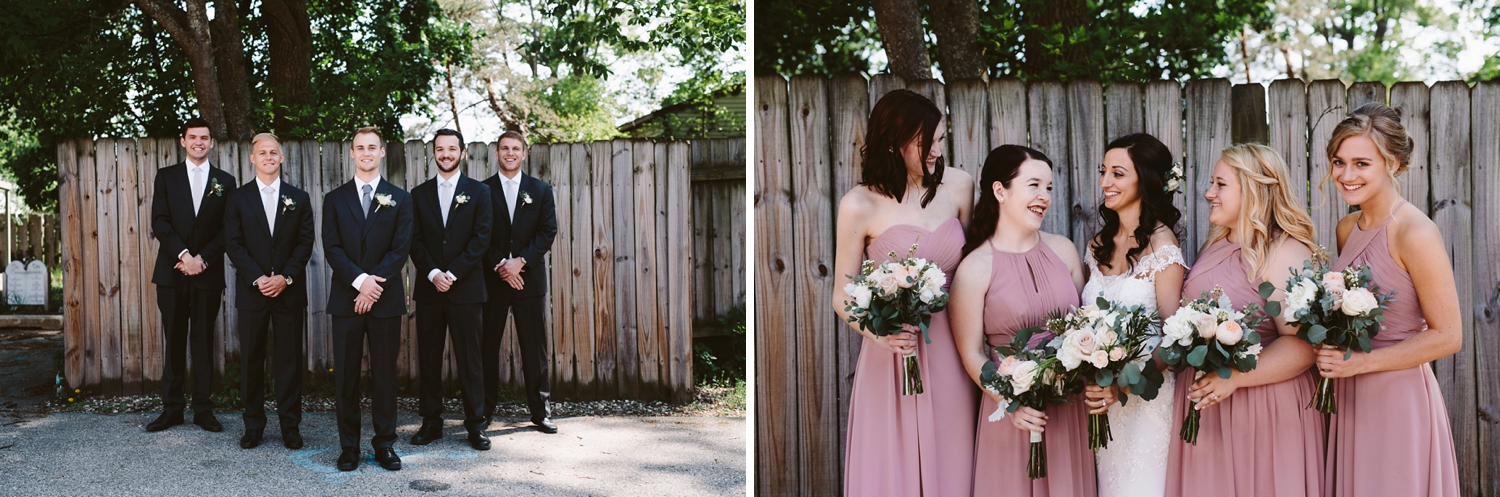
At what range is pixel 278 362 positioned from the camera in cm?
551

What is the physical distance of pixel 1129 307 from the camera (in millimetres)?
3395

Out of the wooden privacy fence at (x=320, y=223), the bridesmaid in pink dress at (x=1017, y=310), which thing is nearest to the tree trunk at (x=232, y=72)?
the wooden privacy fence at (x=320, y=223)

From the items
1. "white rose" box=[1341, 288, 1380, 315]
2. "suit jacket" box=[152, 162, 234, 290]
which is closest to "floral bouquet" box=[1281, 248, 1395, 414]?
"white rose" box=[1341, 288, 1380, 315]

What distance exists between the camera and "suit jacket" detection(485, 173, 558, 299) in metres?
5.86

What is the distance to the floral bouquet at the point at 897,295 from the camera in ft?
11.1

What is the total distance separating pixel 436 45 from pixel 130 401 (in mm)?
4466

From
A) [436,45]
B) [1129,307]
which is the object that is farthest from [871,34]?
[1129,307]

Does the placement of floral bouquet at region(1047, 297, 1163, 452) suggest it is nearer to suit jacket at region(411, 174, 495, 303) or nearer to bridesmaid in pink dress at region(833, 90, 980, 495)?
bridesmaid in pink dress at region(833, 90, 980, 495)

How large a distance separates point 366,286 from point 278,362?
3.04 ft

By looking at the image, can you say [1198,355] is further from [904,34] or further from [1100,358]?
[904,34]

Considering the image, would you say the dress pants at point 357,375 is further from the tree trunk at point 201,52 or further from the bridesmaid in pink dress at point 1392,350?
the bridesmaid in pink dress at point 1392,350

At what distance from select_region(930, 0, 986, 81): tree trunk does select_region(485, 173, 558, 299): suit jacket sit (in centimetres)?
286

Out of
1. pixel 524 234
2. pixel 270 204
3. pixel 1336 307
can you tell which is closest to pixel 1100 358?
pixel 1336 307

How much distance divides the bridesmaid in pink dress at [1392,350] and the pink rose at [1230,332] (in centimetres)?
41
